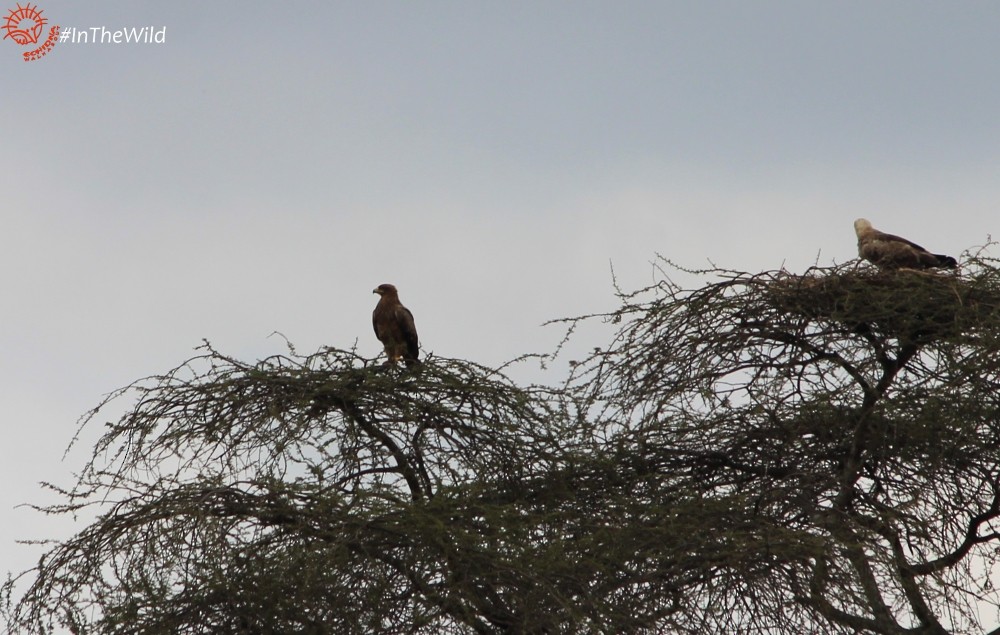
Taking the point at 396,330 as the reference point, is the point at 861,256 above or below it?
below

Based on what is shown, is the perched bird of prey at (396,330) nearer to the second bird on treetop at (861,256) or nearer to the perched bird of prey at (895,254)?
the second bird on treetop at (861,256)

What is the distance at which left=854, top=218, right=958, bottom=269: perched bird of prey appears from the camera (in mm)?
10266

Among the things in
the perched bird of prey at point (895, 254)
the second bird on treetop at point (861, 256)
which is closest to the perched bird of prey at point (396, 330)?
the second bird on treetop at point (861, 256)

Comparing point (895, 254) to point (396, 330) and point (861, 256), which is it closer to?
point (861, 256)

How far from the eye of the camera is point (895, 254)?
10.5 meters

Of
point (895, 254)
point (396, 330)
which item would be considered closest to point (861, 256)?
point (895, 254)

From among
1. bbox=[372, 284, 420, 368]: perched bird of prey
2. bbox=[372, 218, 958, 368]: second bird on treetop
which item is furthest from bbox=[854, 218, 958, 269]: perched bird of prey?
bbox=[372, 284, 420, 368]: perched bird of prey

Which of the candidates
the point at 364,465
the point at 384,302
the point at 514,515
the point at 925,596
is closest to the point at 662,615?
the point at 514,515

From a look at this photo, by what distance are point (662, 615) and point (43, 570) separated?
3.48 m

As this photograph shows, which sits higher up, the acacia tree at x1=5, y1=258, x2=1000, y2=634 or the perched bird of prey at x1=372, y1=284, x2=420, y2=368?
the perched bird of prey at x1=372, y1=284, x2=420, y2=368

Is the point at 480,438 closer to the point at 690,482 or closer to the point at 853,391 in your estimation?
the point at 690,482

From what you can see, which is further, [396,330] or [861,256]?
[396,330]

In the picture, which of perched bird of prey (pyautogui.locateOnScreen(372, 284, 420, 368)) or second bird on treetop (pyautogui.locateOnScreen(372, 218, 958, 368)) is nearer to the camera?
second bird on treetop (pyautogui.locateOnScreen(372, 218, 958, 368))

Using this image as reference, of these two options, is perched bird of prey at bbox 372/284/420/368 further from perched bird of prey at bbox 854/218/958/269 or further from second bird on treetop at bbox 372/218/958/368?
perched bird of prey at bbox 854/218/958/269
